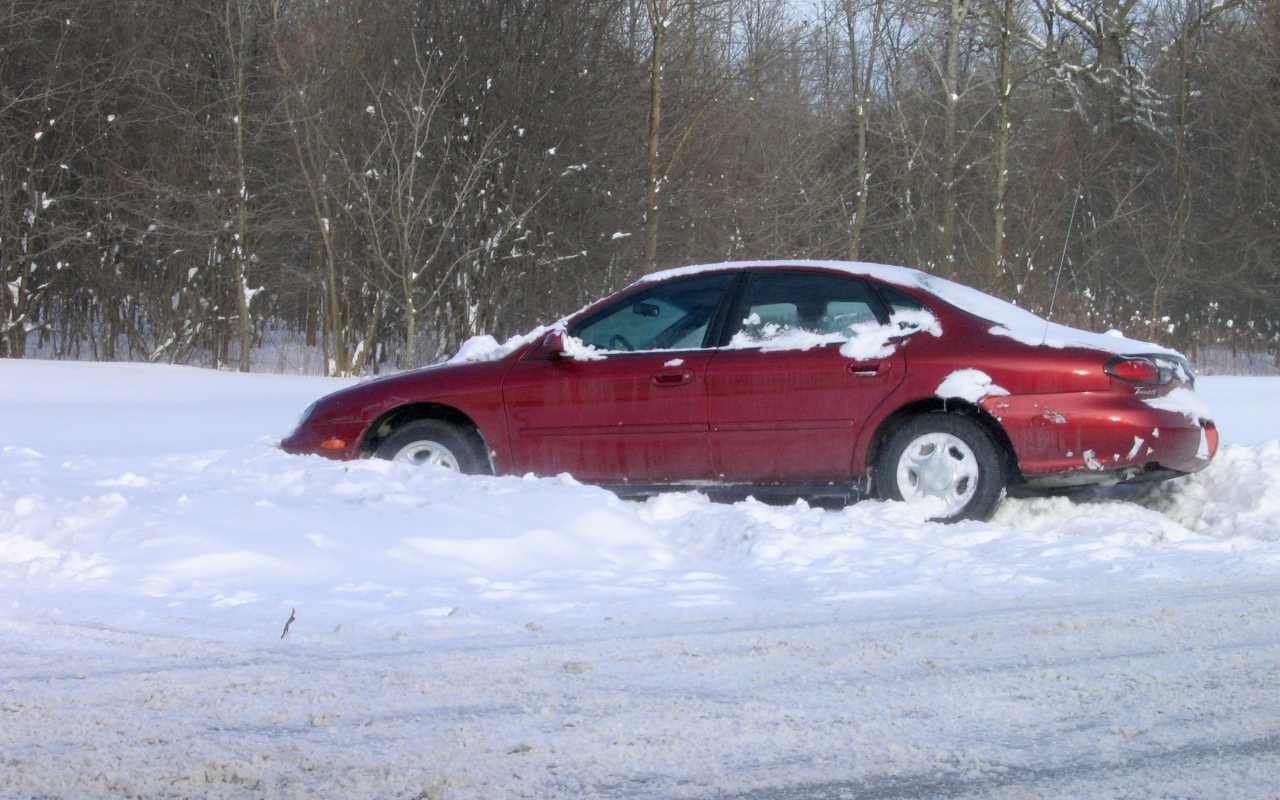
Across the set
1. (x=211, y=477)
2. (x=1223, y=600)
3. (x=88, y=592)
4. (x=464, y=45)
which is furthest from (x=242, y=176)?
(x=1223, y=600)

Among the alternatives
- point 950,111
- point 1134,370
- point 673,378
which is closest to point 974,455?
point 1134,370

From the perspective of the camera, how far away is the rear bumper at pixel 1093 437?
7094 millimetres

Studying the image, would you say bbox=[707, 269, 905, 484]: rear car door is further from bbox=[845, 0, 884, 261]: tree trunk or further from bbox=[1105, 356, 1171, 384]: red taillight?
bbox=[845, 0, 884, 261]: tree trunk

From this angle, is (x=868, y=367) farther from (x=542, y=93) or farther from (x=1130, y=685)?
(x=542, y=93)

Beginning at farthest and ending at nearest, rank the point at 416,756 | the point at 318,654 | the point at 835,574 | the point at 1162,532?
the point at 1162,532 < the point at 835,574 < the point at 318,654 < the point at 416,756

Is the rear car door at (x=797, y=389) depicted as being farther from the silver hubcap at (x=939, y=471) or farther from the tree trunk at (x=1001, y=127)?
the tree trunk at (x=1001, y=127)

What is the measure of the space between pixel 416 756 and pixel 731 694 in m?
1.10

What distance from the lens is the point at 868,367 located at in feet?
24.4

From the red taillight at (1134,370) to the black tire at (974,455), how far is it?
0.73 meters

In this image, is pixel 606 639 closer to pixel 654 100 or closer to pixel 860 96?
pixel 654 100

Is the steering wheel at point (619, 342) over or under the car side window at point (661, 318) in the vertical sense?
under

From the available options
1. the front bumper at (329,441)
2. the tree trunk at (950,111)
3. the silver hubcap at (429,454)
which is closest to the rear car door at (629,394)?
the silver hubcap at (429,454)

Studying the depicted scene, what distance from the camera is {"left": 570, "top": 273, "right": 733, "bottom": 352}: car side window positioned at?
7.92 metres

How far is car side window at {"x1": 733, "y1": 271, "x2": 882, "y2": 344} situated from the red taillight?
129 cm
